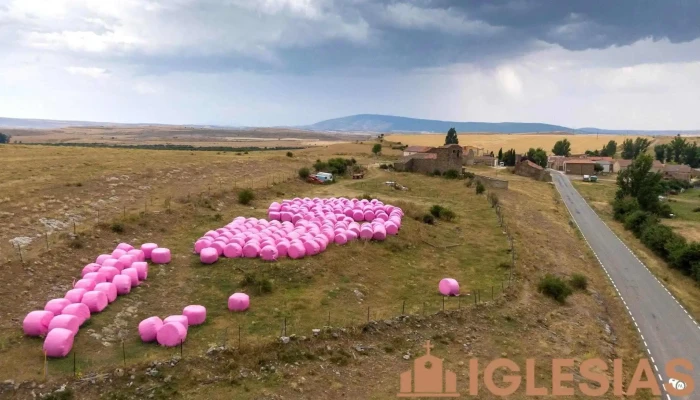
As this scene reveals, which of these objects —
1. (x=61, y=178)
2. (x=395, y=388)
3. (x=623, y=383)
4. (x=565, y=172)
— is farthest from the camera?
(x=565, y=172)

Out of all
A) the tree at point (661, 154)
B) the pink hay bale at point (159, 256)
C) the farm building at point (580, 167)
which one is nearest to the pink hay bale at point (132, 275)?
the pink hay bale at point (159, 256)

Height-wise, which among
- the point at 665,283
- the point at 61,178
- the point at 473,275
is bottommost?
the point at 665,283

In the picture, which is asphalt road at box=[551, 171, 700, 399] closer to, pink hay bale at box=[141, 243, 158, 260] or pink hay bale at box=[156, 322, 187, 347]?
pink hay bale at box=[156, 322, 187, 347]

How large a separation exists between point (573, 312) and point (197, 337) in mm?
21860

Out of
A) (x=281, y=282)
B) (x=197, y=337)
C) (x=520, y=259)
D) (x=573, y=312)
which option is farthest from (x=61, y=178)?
(x=573, y=312)

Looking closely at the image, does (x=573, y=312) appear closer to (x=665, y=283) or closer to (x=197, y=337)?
(x=665, y=283)

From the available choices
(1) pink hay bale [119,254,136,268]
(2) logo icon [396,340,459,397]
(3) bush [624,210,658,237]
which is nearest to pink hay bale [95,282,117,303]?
(1) pink hay bale [119,254,136,268]

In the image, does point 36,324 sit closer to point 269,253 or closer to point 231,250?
point 231,250

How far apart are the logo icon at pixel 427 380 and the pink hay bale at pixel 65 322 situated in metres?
13.0

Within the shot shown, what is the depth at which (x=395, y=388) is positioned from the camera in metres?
18.4

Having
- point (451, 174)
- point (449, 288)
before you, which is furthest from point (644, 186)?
point (449, 288)

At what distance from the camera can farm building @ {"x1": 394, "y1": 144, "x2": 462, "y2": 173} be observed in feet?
273

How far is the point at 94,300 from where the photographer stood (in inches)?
826

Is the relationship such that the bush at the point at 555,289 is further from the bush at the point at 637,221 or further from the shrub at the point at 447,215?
the bush at the point at 637,221
